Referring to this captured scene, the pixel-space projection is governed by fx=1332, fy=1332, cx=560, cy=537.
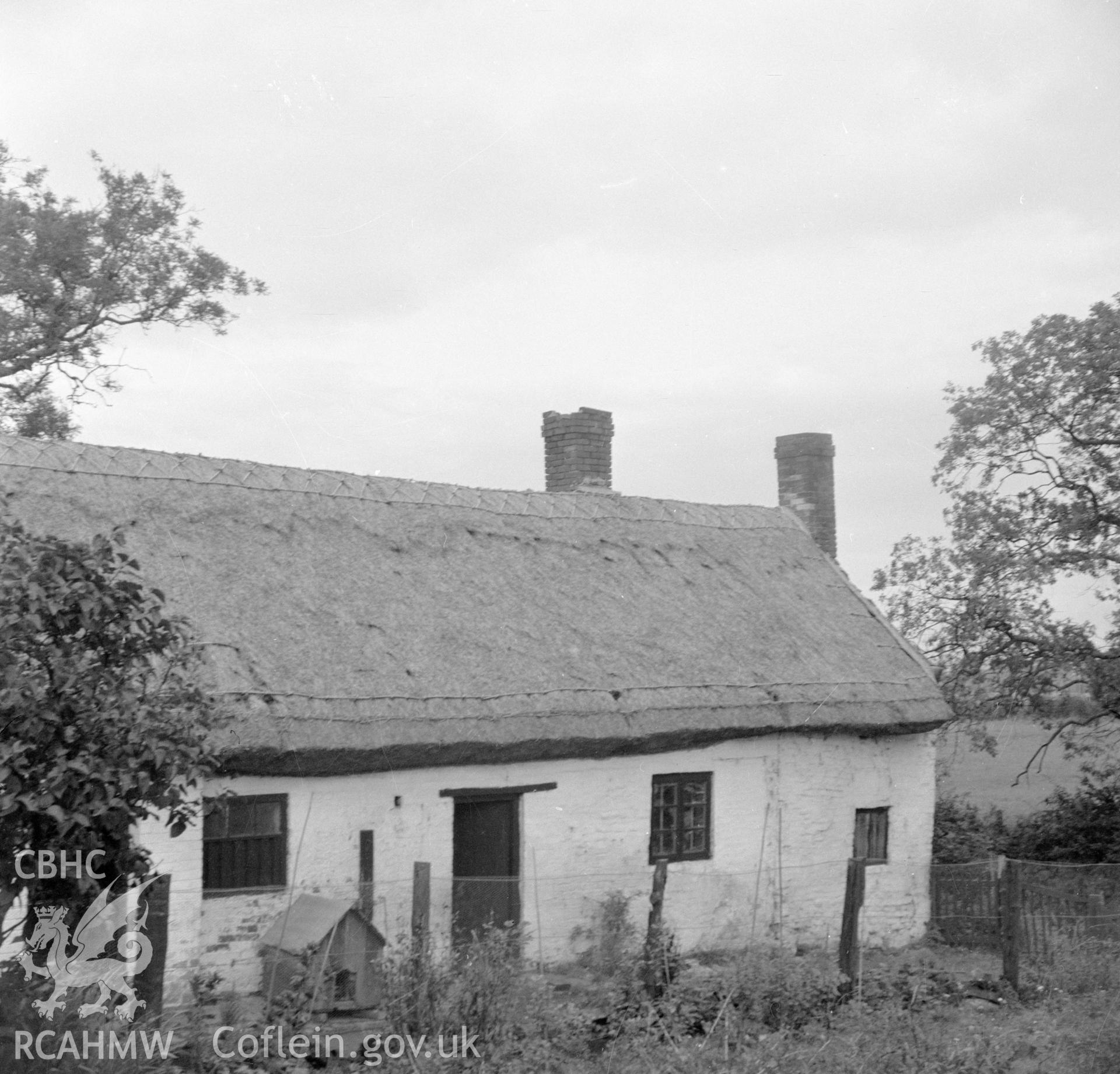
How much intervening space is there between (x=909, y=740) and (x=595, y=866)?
442 centimetres

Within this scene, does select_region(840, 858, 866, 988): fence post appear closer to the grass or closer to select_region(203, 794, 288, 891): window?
the grass

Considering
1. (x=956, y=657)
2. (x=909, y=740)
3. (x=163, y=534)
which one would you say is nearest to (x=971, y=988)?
(x=909, y=740)

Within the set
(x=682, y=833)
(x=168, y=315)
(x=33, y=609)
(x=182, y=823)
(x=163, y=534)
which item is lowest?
(x=682, y=833)

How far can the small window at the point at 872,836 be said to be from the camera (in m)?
14.4

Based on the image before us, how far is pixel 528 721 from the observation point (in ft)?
38.9

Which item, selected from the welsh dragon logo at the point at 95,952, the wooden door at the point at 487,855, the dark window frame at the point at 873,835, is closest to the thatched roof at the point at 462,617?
the wooden door at the point at 487,855

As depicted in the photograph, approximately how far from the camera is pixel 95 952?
7.03 meters

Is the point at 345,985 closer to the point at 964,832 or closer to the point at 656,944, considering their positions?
the point at 656,944

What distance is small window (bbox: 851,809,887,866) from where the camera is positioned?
14.4m

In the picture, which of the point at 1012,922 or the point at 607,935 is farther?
the point at 607,935

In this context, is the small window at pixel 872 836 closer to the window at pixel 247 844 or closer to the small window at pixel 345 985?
the window at pixel 247 844

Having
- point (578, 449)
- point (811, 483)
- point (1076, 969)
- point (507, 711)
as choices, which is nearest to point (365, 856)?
point (507, 711)

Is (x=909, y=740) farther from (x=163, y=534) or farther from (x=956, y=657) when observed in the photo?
(x=163, y=534)

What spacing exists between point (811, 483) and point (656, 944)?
33.8 feet
